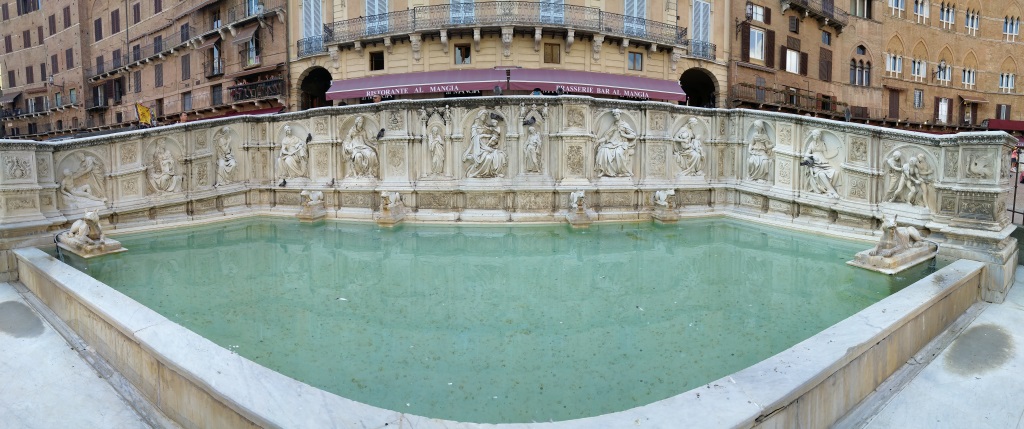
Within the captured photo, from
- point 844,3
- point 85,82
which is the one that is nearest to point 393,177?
point 844,3

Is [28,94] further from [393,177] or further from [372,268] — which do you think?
[372,268]

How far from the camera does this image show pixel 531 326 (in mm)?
4570

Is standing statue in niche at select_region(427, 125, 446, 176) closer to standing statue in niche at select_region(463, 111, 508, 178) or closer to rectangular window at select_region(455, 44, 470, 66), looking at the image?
standing statue in niche at select_region(463, 111, 508, 178)

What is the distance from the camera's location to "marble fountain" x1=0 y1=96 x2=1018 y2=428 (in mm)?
2973

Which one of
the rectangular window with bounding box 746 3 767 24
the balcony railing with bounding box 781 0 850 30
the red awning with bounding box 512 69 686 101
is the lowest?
the red awning with bounding box 512 69 686 101

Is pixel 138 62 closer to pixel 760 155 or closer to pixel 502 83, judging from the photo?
pixel 502 83

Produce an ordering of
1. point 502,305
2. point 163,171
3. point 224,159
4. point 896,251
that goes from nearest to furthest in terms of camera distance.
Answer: point 502,305 → point 896,251 → point 163,171 → point 224,159

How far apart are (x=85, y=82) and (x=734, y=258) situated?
53.1 m

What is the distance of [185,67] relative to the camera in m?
34.1

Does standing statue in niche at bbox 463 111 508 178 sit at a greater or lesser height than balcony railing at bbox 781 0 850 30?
lesser

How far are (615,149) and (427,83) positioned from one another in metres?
14.2

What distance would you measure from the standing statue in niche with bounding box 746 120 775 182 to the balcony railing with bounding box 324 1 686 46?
44.0ft

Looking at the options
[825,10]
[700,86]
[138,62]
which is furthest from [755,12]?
[138,62]

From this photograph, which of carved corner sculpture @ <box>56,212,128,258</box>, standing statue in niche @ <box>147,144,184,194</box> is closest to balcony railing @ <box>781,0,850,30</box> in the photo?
standing statue in niche @ <box>147,144,184,194</box>
